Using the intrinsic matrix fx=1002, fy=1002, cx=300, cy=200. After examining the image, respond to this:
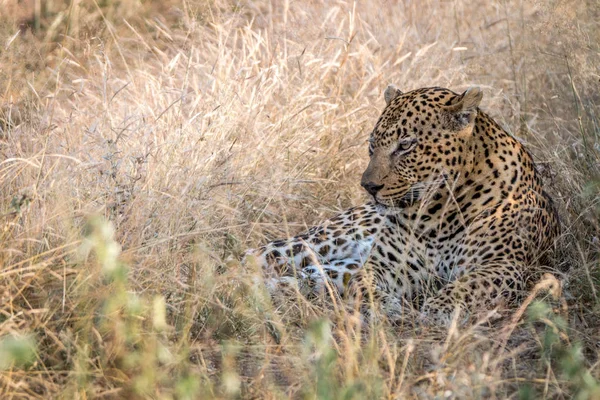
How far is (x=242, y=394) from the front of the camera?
4012mm

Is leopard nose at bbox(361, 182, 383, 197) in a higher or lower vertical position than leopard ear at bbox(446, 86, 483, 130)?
lower

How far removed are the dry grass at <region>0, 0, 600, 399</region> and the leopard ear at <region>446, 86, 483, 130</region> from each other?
886 millimetres

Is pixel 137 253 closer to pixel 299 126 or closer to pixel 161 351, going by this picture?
pixel 161 351

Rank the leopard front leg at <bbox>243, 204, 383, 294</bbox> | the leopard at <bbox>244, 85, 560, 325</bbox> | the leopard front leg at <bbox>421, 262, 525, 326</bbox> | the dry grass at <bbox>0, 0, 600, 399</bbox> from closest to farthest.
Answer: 1. the dry grass at <bbox>0, 0, 600, 399</bbox>
2. the leopard front leg at <bbox>421, 262, 525, 326</bbox>
3. the leopard at <bbox>244, 85, 560, 325</bbox>
4. the leopard front leg at <bbox>243, 204, 383, 294</bbox>

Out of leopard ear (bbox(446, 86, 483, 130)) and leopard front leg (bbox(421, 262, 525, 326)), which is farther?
leopard ear (bbox(446, 86, 483, 130))

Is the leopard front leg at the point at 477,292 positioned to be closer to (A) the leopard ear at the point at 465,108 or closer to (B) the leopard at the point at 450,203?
(B) the leopard at the point at 450,203

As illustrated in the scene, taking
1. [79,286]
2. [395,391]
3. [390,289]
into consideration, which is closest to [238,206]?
[390,289]

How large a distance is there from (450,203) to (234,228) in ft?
4.20

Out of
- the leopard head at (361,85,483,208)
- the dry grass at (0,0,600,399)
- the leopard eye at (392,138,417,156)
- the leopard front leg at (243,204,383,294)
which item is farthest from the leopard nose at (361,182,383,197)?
the leopard front leg at (243,204,383,294)

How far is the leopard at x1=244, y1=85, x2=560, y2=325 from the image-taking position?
18.9 ft

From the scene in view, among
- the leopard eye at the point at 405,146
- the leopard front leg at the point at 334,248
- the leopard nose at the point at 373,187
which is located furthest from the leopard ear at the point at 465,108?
the leopard front leg at the point at 334,248

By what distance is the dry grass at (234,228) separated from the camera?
391cm

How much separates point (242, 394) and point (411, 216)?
240 centimetres

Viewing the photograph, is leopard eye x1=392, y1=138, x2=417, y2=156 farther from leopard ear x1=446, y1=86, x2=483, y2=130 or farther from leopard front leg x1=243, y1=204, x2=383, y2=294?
leopard front leg x1=243, y1=204, x2=383, y2=294
